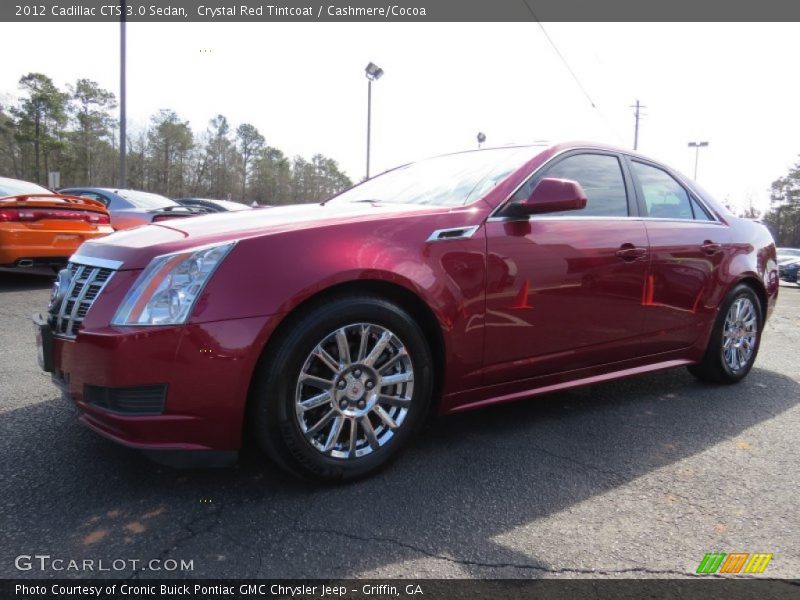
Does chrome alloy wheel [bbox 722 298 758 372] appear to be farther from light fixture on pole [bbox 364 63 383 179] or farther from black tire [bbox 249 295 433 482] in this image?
light fixture on pole [bbox 364 63 383 179]

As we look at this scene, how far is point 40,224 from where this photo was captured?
671 cm

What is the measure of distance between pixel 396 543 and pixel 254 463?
2.88ft

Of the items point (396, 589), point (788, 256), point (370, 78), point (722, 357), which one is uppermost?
point (370, 78)

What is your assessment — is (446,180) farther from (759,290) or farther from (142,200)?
(142,200)

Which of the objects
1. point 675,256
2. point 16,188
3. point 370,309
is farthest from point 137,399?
point 16,188

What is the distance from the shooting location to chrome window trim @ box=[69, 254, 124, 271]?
2.27m

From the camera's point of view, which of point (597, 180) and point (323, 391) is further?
point (597, 180)

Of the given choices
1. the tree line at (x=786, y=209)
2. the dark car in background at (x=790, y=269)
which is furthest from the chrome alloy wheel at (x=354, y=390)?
the tree line at (x=786, y=209)

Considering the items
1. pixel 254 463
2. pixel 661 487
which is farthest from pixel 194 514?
pixel 661 487

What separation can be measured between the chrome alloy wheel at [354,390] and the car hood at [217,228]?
51 cm

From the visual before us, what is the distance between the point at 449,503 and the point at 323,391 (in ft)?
2.20

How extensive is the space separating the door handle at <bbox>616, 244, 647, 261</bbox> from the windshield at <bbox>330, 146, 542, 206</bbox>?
28.7 inches

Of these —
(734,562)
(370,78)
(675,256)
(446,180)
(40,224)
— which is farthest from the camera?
(370,78)

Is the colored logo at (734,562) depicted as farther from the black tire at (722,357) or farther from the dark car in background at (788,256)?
the dark car in background at (788,256)
